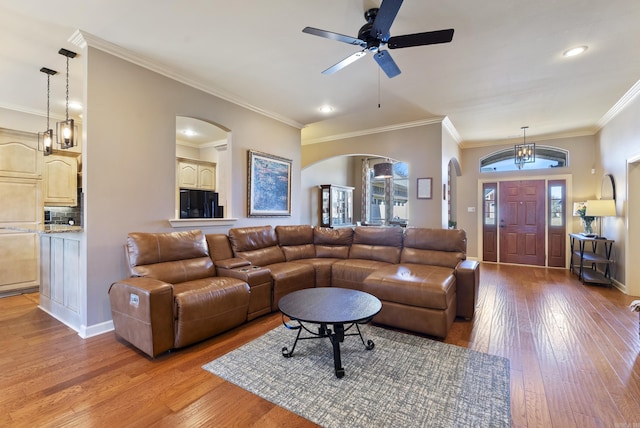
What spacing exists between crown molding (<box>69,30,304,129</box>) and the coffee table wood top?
9.58 ft

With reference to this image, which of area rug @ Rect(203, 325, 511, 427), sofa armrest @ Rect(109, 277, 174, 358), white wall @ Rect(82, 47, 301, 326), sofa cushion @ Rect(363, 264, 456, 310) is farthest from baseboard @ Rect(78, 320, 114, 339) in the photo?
sofa cushion @ Rect(363, 264, 456, 310)

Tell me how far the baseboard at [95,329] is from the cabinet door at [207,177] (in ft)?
12.6

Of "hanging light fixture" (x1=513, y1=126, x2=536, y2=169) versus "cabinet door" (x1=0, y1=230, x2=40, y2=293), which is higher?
"hanging light fixture" (x1=513, y1=126, x2=536, y2=169)

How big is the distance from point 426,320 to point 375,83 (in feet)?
9.33

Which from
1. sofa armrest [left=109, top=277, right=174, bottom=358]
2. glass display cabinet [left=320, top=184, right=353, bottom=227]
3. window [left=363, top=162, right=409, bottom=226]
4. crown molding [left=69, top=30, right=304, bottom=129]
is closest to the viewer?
sofa armrest [left=109, top=277, right=174, bottom=358]

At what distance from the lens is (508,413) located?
1.69 metres

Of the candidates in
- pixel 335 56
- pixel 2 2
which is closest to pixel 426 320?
pixel 335 56

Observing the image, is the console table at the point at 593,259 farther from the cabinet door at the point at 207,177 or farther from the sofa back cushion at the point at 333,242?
the cabinet door at the point at 207,177

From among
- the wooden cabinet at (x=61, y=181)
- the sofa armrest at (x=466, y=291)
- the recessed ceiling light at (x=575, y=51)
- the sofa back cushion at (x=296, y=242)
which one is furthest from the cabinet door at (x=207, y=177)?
the recessed ceiling light at (x=575, y=51)

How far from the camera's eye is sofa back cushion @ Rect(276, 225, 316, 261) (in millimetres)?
4379

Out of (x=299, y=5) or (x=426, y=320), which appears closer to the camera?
(x=299, y=5)

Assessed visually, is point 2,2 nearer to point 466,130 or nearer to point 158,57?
point 158,57

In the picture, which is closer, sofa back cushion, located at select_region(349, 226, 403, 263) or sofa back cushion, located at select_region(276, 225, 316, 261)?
sofa back cushion, located at select_region(349, 226, 403, 263)

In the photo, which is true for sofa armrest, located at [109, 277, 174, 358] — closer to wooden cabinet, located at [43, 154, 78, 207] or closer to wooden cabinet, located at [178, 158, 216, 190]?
wooden cabinet, located at [43, 154, 78, 207]
